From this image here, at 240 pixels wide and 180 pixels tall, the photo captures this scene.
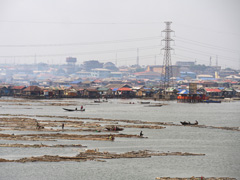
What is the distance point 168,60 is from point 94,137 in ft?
204

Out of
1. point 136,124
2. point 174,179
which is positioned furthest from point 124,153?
point 136,124

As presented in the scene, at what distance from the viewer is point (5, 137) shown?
4053 cm

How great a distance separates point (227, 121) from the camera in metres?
65.4

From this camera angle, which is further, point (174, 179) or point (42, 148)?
point (42, 148)

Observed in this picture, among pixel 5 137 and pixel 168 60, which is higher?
pixel 168 60

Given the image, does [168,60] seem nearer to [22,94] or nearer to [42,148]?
[22,94]

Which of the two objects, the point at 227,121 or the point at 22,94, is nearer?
the point at 227,121

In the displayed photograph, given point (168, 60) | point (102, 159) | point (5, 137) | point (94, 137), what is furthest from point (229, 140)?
point (168, 60)

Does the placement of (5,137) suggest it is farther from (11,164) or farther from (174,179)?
(174,179)

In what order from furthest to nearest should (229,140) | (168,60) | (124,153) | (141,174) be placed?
(168,60)
(229,140)
(124,153)
(141,174)

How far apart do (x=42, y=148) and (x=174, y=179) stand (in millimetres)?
12562

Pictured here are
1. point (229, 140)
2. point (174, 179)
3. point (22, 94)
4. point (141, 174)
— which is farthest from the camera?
point (22, 94)

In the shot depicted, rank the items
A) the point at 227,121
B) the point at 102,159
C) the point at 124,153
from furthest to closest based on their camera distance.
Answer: the point at 227,121, the point at 124,153, the point at 102,159

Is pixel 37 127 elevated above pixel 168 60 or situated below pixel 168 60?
below
